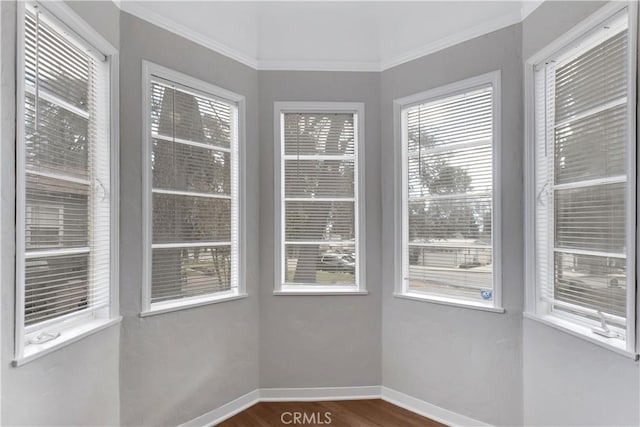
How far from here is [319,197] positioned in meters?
2.66

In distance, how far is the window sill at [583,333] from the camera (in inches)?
56.1

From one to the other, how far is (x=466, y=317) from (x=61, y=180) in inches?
96.1

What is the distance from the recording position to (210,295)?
2.36 metres

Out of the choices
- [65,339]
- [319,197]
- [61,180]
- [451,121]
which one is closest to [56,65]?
[61,180]

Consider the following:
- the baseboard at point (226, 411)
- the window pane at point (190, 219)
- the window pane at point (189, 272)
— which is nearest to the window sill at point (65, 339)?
the window pane at point (189, 272)

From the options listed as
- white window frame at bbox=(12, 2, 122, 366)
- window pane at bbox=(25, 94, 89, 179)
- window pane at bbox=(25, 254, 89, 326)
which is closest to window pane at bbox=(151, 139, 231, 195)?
white window frame at bbox=(12, 2, 122, 366)

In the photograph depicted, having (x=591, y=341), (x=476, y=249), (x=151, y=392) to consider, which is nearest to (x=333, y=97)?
(x=476, y=249)

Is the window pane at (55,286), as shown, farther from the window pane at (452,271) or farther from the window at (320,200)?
the window pane at (452,271)

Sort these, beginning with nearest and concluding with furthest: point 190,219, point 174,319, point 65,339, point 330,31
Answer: point 65,339
point 174,319
point 190,219
point 330,31

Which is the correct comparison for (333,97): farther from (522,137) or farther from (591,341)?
(591,341)

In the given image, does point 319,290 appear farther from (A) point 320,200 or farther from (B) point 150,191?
(B) point 150,191

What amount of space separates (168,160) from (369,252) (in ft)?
5.12

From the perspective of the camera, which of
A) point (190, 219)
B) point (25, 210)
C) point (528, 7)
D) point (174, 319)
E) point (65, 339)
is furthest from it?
point (190, 219)

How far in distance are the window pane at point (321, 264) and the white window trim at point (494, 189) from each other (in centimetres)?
37
